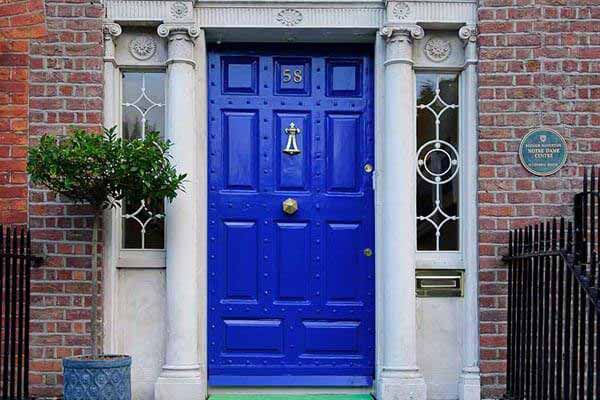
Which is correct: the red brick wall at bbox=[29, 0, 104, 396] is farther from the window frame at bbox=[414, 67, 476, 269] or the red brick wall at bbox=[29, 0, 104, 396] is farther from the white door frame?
the window frame at bbox=[414, 67, 476, 269]

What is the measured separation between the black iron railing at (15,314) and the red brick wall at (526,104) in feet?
10.5

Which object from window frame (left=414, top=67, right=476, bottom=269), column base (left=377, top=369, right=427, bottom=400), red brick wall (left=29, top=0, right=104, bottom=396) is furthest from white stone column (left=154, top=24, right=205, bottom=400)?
window frame (left=414, top=67, right=476, bottom=269)

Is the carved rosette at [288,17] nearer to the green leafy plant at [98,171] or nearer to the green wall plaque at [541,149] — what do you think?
the green leafy plant at [98,171]

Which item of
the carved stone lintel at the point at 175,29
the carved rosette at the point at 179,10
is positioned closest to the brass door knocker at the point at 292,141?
the carved stone lintel at the point at 175,29

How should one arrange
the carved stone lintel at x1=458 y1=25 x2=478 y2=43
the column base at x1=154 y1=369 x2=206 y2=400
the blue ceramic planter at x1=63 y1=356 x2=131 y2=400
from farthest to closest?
the carved stone lintel at x1=458 y1=25 x2=478 y2=43
the column base at x1=154 y1=369 x2=206 y2=400
the blue ceramic planter at x1=63 y1=356 x2=131 y2=400

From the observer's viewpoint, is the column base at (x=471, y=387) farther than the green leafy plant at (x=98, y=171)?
Yes

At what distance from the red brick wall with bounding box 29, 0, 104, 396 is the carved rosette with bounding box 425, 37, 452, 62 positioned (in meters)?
2.42

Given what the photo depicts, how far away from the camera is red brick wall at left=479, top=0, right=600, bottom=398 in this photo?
597 centimetres

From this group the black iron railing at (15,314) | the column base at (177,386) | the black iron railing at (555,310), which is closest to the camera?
the black iron railing at (555,310)

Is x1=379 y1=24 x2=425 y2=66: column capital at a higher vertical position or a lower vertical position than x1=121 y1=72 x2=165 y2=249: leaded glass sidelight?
higher

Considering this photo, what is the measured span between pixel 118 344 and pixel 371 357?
6.16ft

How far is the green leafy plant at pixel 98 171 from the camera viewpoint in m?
5.25

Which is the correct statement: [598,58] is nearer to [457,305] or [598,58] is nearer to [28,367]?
[457,305]

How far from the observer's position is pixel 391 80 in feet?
19.9
